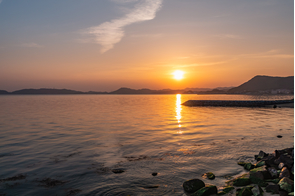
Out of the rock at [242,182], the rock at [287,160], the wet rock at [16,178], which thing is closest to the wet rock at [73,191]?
the wet rock at [16,178]

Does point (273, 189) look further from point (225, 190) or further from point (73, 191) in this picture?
point (73, 191)

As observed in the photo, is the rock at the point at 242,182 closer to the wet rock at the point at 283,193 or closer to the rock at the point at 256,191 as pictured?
the rock at the point at 256,191

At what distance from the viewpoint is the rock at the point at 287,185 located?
6.80m

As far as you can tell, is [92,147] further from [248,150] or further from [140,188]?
[248,150]

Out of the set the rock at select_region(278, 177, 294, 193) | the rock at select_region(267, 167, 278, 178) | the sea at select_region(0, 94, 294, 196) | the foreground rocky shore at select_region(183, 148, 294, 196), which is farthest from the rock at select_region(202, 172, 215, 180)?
the rock at select_region(278, 177, 294, 193)

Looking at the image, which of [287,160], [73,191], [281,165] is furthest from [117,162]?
[287,160]

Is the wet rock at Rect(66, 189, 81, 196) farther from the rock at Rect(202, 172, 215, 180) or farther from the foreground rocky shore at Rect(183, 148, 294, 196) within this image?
the rock at Rect(202, 172, 215, 180)

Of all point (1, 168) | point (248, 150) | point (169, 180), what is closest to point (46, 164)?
point (1, 168)

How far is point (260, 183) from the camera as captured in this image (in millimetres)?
7922

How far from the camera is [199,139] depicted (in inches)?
674

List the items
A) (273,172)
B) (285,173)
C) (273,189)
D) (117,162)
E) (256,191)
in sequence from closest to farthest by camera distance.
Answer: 1. (256,191)
2. (273,189)
3. (285,173)
4. (273,172)
5. (117,162)

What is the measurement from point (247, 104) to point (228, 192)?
71977mm

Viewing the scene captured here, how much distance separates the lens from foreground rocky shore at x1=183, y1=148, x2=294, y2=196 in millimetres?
6992

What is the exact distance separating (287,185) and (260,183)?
1101 millimetres
